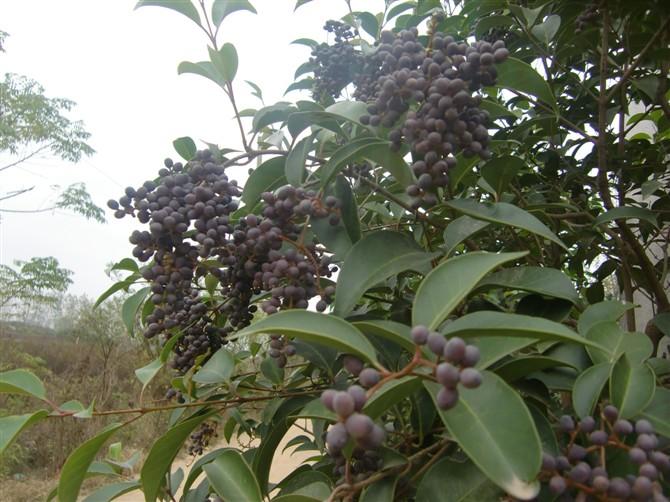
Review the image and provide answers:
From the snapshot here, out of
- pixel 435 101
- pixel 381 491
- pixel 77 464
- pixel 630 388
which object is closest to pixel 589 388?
pixel 630 388

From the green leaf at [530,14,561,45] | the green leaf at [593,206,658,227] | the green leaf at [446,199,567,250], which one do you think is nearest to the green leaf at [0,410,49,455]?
the green leaf at [446,199,567,250]

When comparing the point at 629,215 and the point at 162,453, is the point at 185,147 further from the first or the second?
the point at 629,215

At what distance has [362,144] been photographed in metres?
0.70

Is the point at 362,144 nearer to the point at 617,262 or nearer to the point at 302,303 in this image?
the point at 302,303

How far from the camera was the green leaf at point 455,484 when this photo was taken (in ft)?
1.89

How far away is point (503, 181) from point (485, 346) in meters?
0.43

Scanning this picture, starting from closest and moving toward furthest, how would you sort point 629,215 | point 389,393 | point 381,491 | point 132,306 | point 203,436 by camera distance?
point 389,393
point 381,491
point 629,215
point 132,306
point 203,436

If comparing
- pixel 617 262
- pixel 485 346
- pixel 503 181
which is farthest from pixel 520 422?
pixel 617 262

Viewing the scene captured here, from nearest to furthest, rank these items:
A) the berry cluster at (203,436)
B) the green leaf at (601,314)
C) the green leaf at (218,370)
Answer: the green leaf at (601,314) < the green leaf at (218,370) < the berry cluster at (203,436)

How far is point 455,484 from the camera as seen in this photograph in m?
0.59

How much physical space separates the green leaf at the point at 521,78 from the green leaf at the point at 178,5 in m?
0.50

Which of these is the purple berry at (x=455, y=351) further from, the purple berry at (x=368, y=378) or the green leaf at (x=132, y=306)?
the green leaf at (x=132, y=306)

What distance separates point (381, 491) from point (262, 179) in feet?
1.57

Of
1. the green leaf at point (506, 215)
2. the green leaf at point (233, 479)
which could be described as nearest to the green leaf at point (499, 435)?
the green leaf at point (506, 215)
